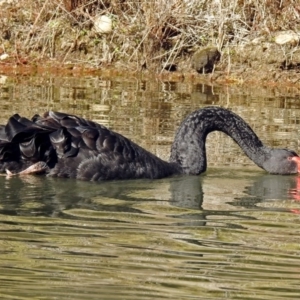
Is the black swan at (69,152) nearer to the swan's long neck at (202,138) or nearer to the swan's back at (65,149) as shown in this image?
the swan's back at (65,149)

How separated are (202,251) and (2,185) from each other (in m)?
2.82

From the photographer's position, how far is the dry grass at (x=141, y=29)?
16.9 metres

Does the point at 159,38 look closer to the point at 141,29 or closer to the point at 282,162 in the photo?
the point at 141,29

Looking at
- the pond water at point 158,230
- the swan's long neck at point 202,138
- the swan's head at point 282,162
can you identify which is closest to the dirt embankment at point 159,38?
the pond water at point 158,230

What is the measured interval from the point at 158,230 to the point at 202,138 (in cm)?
307

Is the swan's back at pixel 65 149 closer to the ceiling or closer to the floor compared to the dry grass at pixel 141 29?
closer to the floor

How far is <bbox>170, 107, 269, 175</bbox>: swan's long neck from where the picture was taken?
9.88 meters

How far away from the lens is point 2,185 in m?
8.80

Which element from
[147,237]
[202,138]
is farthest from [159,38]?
[147,237]

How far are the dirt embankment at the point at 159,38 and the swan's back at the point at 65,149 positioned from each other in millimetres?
7404

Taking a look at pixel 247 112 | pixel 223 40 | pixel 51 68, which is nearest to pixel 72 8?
pixel 51 68

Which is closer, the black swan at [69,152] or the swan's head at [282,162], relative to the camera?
the black swan at [69,152]

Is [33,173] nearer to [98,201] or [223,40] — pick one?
[98,201]

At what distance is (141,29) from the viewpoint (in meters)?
17.2
